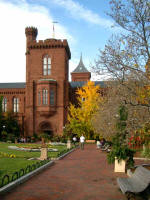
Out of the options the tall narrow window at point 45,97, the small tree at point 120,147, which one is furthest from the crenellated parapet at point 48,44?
the small tree at point 120,147

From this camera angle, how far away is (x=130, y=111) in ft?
38.3

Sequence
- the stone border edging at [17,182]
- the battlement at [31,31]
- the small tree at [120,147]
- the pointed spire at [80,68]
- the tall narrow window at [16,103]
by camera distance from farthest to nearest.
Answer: the pointed spire at [80,68] → the tall narrow window at [16,103] → the battlement at [31,31] → the small tree at [120,147] → the stone border edging at [17,182]

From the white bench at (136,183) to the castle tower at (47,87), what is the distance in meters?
32.6

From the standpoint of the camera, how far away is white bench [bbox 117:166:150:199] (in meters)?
7.20

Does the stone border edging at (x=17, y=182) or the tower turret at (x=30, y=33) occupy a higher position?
the tower turret at (x=30, y=33)

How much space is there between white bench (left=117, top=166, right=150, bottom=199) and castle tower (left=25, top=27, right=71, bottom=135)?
32635mm

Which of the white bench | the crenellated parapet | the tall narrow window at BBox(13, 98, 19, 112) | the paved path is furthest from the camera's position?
the tall narrow window at BBox(13, 98, 19, 112)

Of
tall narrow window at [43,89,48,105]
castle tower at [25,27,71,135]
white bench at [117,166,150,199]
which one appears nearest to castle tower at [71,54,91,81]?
castle tower at [25,27,71,135]

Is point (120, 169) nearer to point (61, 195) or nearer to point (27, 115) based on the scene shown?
point (61, 195)

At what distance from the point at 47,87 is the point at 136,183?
33.7m

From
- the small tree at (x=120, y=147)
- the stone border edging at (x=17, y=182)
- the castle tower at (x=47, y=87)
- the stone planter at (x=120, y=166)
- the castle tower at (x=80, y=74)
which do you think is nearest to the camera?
the stone border edging at (x=17, y=182)

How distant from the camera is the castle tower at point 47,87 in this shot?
41.2m

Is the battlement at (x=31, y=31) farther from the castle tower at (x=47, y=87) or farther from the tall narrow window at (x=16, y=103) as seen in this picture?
the tall narrow window at (x=16, y=103)

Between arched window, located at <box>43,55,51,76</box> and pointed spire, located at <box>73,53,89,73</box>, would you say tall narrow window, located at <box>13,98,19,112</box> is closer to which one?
arched window, located at <box>43,55,51,76</box>
